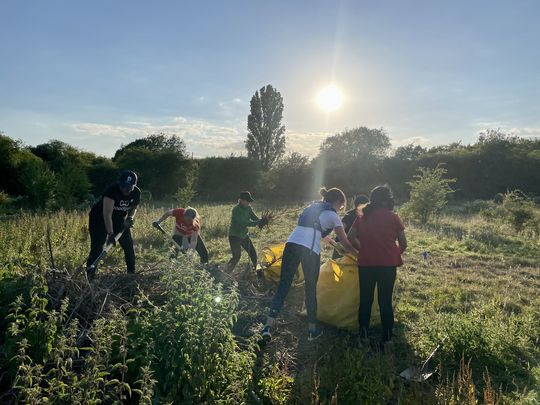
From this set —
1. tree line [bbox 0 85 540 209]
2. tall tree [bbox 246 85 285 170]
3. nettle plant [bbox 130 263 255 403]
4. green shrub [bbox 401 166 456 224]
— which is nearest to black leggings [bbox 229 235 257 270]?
nettle plant [bbox 130 263 255 403]

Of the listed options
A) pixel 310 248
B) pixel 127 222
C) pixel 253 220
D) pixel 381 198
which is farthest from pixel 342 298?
pixel 127 222

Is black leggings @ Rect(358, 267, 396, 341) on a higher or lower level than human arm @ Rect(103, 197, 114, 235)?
lower

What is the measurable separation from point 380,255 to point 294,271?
2.96ft

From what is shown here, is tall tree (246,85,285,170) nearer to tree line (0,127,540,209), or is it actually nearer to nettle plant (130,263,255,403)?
tree line (0,127,540,209)

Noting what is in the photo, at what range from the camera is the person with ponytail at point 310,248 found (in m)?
4.21

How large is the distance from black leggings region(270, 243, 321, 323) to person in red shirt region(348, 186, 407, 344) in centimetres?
51

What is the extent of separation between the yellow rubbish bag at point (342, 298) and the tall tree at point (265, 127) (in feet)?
107

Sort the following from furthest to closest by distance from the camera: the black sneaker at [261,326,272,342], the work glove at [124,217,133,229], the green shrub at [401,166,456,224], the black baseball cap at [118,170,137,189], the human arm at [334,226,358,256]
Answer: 1. the green shrub at [401,166,456,224]
2. the work glove at [124,217,133,229]
3. the black baseball cap at [118,170,137,189]
4. the human arm at [334,226,358,256]
5. the black sneaker at [261,326,272,342]

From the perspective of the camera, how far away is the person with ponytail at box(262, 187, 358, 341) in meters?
4.21

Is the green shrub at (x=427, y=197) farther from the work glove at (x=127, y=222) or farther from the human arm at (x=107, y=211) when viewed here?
the human arm at (x=107, y=211)

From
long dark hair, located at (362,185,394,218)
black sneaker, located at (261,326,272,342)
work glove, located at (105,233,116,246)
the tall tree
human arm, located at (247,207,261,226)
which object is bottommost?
black sneaker, located at (261,326,272,342)

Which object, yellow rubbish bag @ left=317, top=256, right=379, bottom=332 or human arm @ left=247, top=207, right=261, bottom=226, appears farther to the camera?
human arm @ left=247, top=207, right=261, bottom=226

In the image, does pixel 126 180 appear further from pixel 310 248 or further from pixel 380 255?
pixel 380 255

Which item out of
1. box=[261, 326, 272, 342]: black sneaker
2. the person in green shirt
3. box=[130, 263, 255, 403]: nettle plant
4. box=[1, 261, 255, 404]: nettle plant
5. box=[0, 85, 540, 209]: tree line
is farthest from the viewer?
box=[0, 85, 540, 209]: tree line
